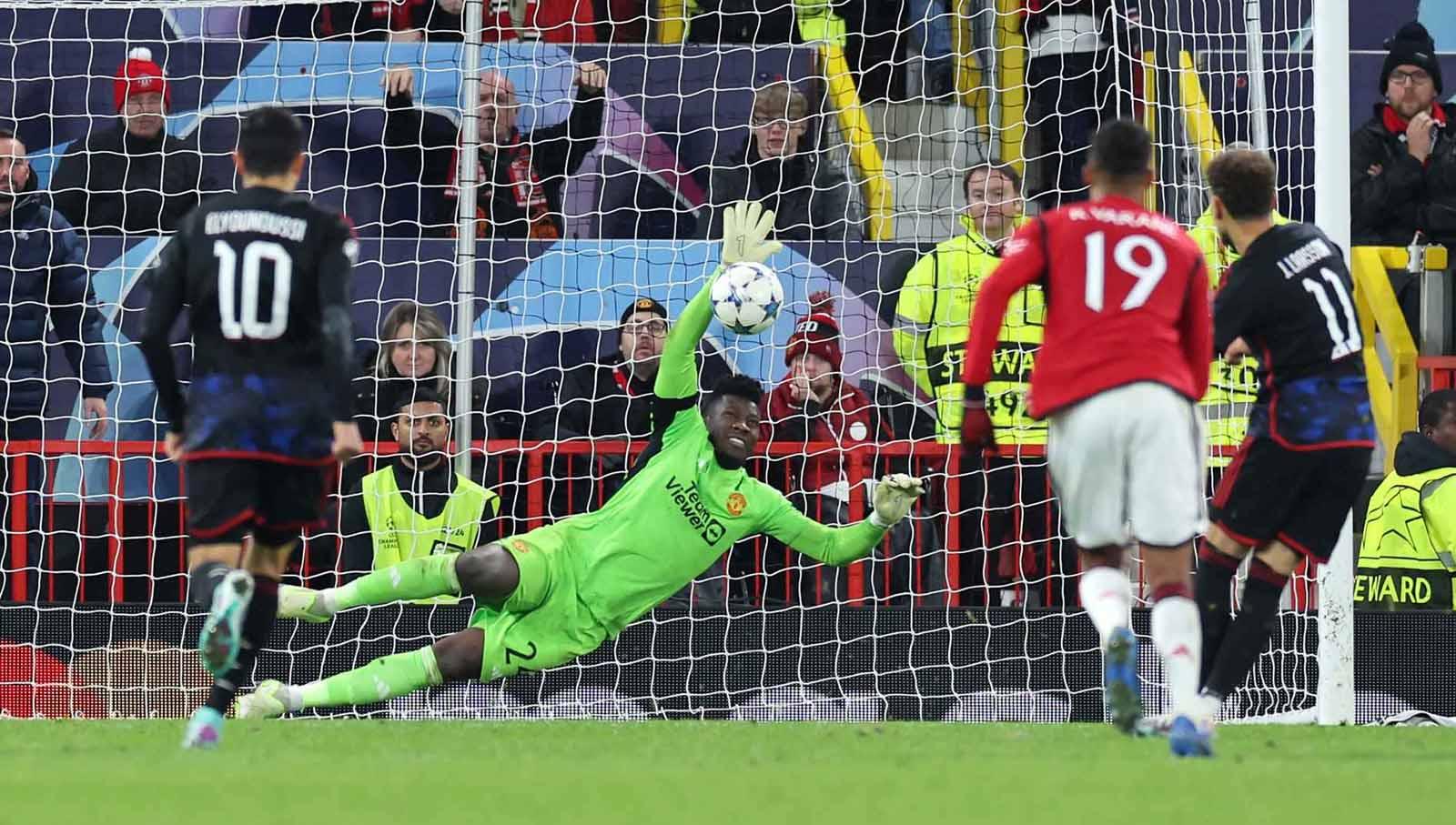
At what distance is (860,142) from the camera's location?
11.5 m

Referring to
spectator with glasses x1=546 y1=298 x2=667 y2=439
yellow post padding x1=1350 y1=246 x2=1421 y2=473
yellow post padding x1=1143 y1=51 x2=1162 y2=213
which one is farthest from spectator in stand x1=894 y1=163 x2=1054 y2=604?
yellow post padding x1=1350 y1=246 x2=1421 y2=473

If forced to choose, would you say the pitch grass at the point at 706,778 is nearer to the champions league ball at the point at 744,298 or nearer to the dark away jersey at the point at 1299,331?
the dark away jersey at the point at 1299,331

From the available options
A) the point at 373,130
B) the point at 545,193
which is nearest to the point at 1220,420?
the point at 545,193

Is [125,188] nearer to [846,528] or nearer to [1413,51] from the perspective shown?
[846,528]

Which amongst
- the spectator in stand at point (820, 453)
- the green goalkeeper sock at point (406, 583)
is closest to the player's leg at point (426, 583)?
the green goalkeeper sock at point (406, 583)

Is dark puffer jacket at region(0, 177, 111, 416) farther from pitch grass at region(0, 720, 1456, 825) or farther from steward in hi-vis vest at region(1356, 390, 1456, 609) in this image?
steward in hi-vis vest at region(1356, 390, 1456, 609)

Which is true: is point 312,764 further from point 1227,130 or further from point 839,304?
point 1227,130

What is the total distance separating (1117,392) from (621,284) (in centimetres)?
516

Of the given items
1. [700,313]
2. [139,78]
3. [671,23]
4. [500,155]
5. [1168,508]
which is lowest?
[1168,508]

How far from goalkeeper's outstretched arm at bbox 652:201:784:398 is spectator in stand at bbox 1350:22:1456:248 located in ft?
13.9

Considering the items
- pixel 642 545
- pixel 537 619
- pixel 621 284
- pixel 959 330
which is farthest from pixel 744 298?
pixel 621 284

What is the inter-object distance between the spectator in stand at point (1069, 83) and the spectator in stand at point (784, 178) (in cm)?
103

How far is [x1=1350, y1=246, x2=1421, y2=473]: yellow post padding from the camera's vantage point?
34.5 feet

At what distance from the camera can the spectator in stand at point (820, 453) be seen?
991 cm
